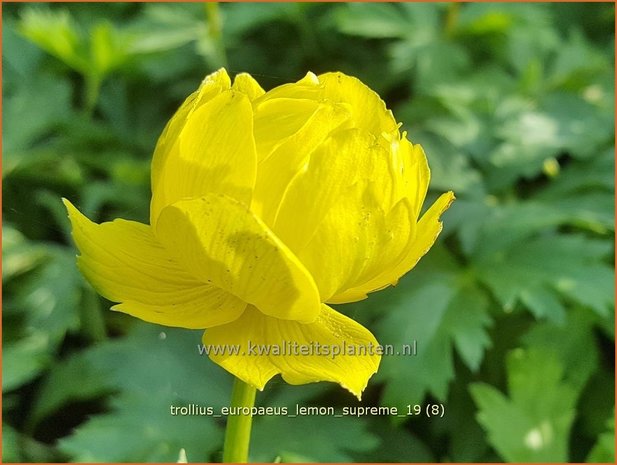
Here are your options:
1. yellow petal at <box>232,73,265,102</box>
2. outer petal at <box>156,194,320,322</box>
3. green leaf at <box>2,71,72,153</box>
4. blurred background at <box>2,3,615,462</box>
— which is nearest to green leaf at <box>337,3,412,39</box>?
blurred background at <box>2,3,615,462</box>

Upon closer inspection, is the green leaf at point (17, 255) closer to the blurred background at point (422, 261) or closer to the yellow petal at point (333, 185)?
the blurred background at point (422, 261)

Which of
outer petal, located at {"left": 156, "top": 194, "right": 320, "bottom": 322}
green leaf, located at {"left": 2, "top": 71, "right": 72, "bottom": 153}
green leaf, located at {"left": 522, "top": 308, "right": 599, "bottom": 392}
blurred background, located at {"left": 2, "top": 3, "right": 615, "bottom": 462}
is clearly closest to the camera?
outer petal, located at {"left": 156, "top": 194, "right": 320, "bottom": 322}

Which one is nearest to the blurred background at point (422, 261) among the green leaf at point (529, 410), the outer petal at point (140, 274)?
the green leaf at point (529, 410)

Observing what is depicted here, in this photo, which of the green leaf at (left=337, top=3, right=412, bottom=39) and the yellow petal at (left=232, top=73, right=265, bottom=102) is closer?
the yellow petal at (left=232, top=73, right=265, bottom=102)

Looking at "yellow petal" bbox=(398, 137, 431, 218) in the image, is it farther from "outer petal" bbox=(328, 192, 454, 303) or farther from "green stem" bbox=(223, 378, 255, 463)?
"green stem" bbox=(223, 378, 255, 463)

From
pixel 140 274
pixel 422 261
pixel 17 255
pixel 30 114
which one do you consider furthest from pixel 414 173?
pixel 30 114

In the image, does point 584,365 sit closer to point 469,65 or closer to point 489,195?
point 489,195
